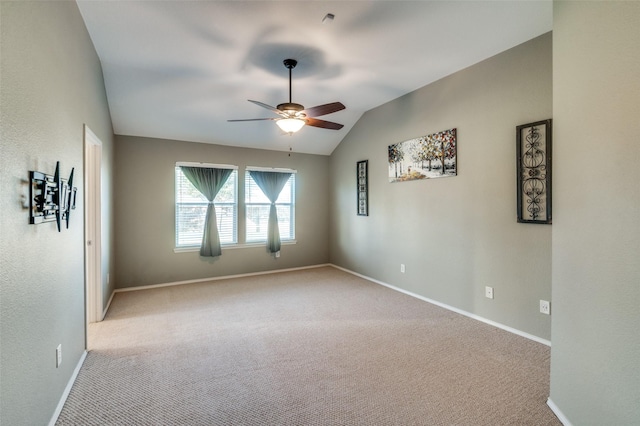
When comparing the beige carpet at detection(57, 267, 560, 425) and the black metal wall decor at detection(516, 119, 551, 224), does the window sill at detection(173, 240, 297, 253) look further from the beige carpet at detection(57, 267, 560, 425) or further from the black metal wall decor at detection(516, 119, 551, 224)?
the black metal wall decor at detection(516, 119, 551, 224)

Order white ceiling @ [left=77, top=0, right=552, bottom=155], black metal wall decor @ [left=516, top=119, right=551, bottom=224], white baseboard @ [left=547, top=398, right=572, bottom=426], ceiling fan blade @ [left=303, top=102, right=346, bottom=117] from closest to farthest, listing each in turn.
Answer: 1. white baseboard @ [left=547, top=398, right=572, bottom=426]
2. white ceiling @ [left=77, top=0, right=552, bottom=155]
3. black metal wall decor @ [left=516, top=119, right=551, bottom=224]
4. ceiling fan blade @ [left=303, top=102, right=346, bottom=117]

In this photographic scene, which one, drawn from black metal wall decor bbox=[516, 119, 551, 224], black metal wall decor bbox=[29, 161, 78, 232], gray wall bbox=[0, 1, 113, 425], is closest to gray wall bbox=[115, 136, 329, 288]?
gray wall bbox=[0, 1, 113, 425]

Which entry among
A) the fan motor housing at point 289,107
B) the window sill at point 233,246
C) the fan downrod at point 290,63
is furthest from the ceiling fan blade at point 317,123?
the window sill at point 233,246

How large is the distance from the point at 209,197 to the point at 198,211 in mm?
323

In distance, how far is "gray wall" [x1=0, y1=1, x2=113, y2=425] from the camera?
1349 millimetres

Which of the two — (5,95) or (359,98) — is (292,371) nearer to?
(5,95)

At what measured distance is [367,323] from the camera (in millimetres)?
3490

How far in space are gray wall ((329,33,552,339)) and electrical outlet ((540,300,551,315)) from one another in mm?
48

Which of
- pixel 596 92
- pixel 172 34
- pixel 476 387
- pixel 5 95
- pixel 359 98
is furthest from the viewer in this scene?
pixel 359 98

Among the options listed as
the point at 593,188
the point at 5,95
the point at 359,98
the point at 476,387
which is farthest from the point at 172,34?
the point at 476,387

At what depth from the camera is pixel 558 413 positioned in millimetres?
1938

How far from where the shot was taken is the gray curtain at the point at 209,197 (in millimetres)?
5293

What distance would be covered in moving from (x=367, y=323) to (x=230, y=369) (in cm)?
162

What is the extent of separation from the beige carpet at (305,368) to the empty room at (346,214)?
2 centimetres
